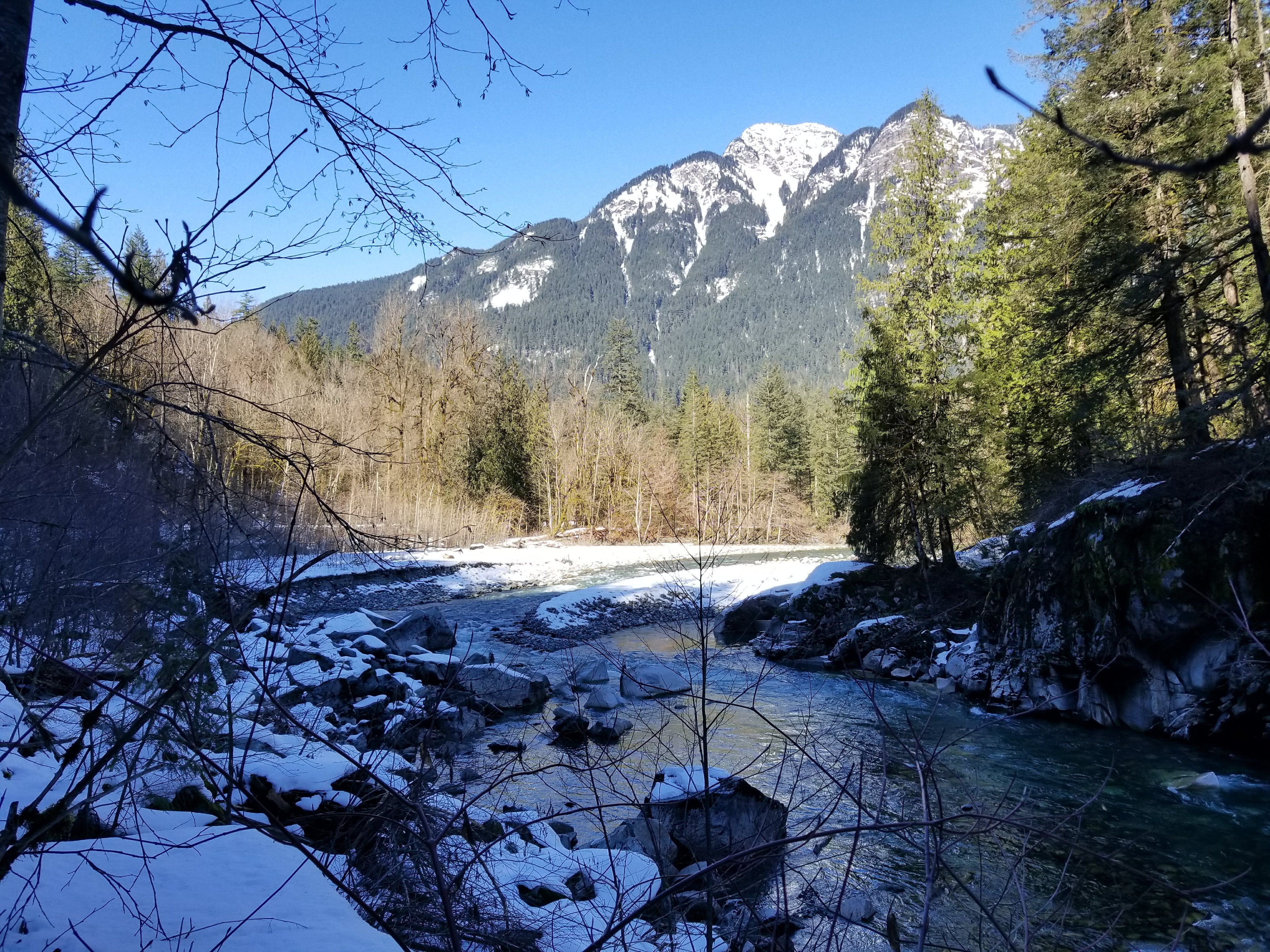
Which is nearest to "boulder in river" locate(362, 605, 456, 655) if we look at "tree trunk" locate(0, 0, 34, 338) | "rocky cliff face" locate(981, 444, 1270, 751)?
"rocky cliff face" locate(981, 444, 1270, 751)

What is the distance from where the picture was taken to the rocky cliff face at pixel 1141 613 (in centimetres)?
735

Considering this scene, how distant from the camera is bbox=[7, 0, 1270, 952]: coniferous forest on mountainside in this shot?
1909mm

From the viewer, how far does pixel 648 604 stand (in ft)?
58.9

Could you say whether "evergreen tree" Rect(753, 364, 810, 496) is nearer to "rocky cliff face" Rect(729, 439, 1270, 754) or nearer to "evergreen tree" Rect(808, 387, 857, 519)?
"evergreen tree" Rect(808, 387, 857, 519)

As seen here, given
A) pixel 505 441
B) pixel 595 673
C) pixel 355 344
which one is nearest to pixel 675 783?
pixel 595 673

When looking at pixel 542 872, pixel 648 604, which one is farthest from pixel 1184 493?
pixel 648 604

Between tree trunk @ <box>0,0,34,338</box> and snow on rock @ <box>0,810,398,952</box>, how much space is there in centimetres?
144

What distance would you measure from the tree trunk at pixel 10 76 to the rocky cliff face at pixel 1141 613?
5299 mm

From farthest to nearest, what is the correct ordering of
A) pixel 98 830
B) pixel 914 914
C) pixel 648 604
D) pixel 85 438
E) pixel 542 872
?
pixel 648 604
pixel 914 914
pixel 542 872
pixel 98 830
pixel 85 438

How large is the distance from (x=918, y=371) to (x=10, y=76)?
53.7 feet

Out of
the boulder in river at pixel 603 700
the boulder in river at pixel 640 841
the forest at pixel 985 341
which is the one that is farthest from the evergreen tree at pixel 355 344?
the boulder in river at pixel 640 841

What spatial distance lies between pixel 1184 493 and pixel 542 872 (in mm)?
7709

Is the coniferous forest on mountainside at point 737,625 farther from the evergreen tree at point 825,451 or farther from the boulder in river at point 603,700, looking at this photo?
the evergreen tree at point 825,451

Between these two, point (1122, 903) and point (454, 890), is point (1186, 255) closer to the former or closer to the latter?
point (1122, 903)
